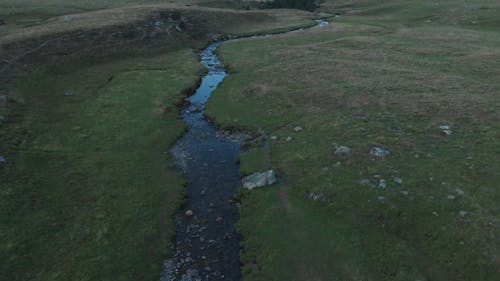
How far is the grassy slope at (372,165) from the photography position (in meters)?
18.4

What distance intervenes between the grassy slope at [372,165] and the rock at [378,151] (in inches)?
19.4

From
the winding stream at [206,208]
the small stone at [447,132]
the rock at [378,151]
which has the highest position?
the small stone at [447,132]

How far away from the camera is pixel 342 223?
2100cm

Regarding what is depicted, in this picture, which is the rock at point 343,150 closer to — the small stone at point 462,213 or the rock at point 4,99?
the small stone at point 462,213

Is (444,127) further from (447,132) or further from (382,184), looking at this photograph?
(382,184)

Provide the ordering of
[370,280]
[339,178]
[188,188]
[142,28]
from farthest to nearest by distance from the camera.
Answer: [142,28] → [188,188] → [339,178] → [370,280]

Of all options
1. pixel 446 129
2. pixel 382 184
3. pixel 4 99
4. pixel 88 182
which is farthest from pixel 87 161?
pixel 446 129

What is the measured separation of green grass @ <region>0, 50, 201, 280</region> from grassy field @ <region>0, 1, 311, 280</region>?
0.26 ft

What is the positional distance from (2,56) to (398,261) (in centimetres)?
5869

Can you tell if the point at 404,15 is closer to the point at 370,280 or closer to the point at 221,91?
the point at 221,91

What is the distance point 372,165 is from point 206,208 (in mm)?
13811

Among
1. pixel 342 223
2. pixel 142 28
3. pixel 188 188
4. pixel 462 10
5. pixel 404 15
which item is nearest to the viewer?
pixel 342 223

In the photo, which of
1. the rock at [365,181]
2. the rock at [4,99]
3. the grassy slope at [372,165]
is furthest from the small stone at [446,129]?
the rock at [4,99]

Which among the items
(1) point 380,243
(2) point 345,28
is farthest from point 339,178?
(2) point 345,28
